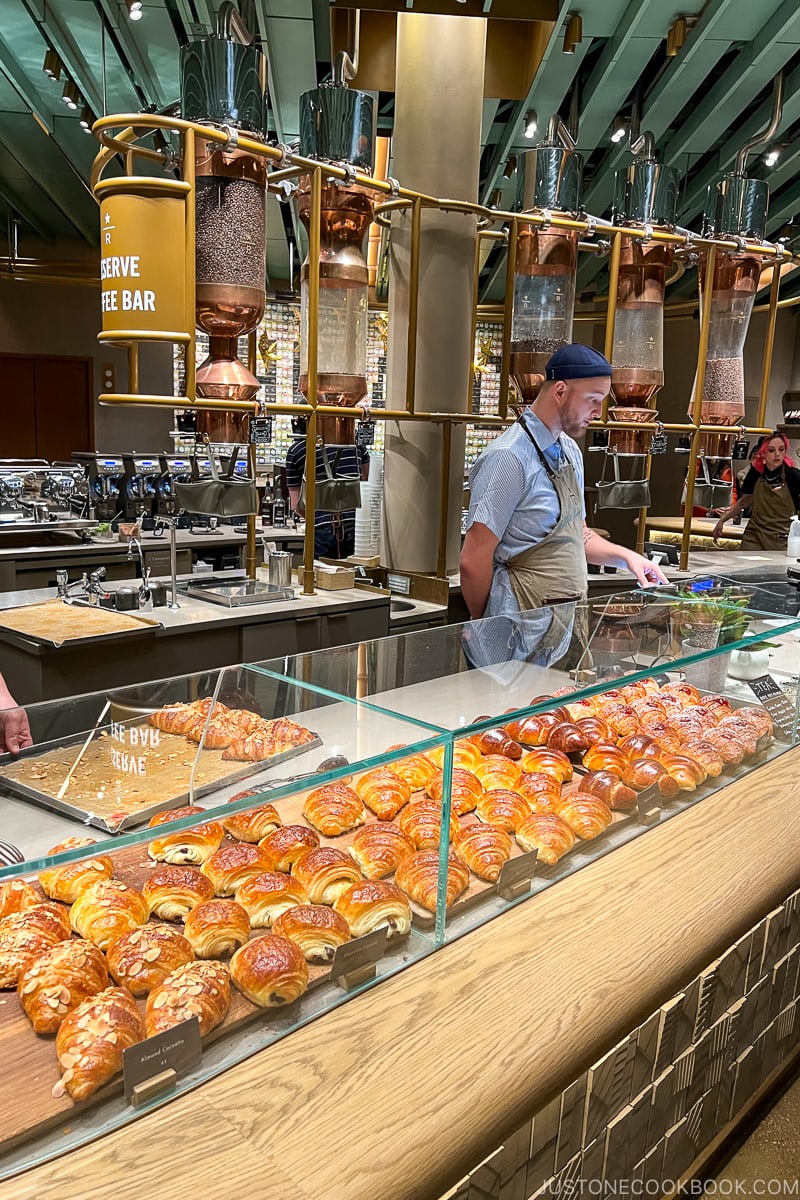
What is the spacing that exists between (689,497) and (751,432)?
14.6 inches

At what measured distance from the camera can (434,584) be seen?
12.5ft

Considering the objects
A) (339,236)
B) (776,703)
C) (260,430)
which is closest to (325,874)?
(776,703)

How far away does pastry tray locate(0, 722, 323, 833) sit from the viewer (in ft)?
3.65

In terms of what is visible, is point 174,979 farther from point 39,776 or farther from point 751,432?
point 751,432

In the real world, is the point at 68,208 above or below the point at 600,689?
above

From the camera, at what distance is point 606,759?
1.60 m

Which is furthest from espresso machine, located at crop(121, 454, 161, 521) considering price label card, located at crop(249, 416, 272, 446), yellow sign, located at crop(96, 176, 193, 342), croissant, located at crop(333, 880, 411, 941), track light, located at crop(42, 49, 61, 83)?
croissant, located at crop(333, 880, 411, 941)

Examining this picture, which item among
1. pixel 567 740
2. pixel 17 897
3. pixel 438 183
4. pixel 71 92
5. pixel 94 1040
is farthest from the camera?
pixel 71 92

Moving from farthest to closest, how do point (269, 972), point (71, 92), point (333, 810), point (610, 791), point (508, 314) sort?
point (71, 92)
point (508, 314)
point (610, 791)
point (333, 810)
point (269, 972)

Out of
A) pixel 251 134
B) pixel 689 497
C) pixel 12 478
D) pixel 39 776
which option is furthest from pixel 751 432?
pixel 12 478

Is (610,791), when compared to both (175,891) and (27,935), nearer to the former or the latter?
(175,891)

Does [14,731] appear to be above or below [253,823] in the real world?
above

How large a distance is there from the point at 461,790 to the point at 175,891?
1.62 feet

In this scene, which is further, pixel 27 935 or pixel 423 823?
→ pixel 423 823
